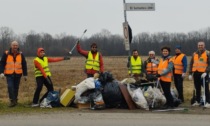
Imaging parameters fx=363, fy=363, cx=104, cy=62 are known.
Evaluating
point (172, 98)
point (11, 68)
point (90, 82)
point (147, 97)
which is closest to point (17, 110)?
point (11, 68)

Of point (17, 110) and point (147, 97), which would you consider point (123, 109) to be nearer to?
point (147, 97)

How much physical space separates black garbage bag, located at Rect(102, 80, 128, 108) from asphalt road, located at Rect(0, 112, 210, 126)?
33.2 inches

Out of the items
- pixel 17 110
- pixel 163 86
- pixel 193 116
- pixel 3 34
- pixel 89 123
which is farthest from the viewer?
pixel 3 34

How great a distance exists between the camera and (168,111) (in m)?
10.2

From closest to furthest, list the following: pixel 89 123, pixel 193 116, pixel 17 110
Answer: pixel 89 123
pixel 193 116
pixel 17 110

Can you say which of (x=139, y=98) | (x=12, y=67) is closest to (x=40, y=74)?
(x=12, y=67)

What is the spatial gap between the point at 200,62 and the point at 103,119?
4170mm

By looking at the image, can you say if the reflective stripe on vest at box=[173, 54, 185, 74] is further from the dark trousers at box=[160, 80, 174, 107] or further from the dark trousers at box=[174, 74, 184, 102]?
the dark trousers at box=[160, 80, 174, 107]

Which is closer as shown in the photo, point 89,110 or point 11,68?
point 89,110

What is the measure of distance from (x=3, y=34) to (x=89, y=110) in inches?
4564

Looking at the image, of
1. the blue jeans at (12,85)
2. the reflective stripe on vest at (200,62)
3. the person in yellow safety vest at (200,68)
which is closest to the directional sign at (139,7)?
the person in yellow safety vest at (200,68)

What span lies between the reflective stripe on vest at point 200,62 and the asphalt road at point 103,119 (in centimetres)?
215

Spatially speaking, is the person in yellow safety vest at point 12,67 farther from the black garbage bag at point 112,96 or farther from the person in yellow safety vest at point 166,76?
the person in yellow safety vest at point 166,76

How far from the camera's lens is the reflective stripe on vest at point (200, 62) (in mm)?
11133
